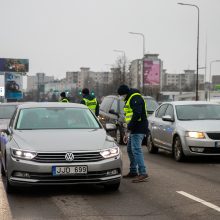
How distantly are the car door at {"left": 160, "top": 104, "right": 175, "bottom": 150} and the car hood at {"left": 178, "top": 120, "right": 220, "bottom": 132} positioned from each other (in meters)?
0.44

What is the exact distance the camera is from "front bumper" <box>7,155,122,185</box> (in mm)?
7954

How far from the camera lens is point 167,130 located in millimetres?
14180

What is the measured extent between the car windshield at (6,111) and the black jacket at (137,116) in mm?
8017

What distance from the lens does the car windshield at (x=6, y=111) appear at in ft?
57.2

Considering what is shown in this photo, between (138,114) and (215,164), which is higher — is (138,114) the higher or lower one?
the higher one

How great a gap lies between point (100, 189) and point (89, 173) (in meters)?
1.00

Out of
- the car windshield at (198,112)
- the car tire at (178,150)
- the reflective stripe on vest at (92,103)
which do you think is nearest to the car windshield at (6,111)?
the reflective stripe on vest at (92,103)

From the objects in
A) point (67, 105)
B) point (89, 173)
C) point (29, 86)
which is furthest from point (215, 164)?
point (29, 86)

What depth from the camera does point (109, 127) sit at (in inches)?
392

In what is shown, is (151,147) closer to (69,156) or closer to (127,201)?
(127,201)

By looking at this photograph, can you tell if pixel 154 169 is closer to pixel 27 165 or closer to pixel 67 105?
pixel 67 105

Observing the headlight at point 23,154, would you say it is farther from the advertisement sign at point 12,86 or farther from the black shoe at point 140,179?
the advertisement sign at point 12,86

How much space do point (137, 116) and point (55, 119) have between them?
5.04 feet

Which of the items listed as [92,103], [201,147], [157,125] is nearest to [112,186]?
[201,147]
